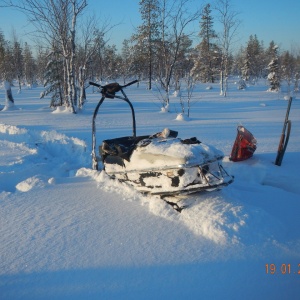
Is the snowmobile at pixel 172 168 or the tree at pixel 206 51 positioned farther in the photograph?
the tree at pixel 206 51

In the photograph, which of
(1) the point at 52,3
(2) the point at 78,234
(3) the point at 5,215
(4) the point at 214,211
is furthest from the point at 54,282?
(1) the point at 52,3

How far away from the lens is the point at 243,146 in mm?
5082

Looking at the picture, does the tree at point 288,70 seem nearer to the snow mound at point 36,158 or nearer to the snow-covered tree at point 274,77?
the snow-covered tree at point 274,77

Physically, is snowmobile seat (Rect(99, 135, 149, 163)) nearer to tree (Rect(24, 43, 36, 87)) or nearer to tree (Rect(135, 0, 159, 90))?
tree (Rect(135, 0, 159, 90))

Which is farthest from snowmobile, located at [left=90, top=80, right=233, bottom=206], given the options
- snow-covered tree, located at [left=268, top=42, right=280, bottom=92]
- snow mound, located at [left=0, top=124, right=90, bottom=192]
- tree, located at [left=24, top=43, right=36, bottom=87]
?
tree, located at [left=24, top=43, right=36, bottom=87]

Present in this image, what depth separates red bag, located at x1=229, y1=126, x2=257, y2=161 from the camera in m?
5.07

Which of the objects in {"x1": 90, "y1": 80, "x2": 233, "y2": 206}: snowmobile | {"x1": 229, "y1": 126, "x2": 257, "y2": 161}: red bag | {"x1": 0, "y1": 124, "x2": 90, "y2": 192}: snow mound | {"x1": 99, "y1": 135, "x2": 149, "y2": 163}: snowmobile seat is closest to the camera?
{"x1": 90, "y1": 80, "x2": 233, "y2": 206}: snowmobile

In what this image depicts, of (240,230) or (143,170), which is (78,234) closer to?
(143,170)

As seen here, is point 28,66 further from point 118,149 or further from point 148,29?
point 118,149
